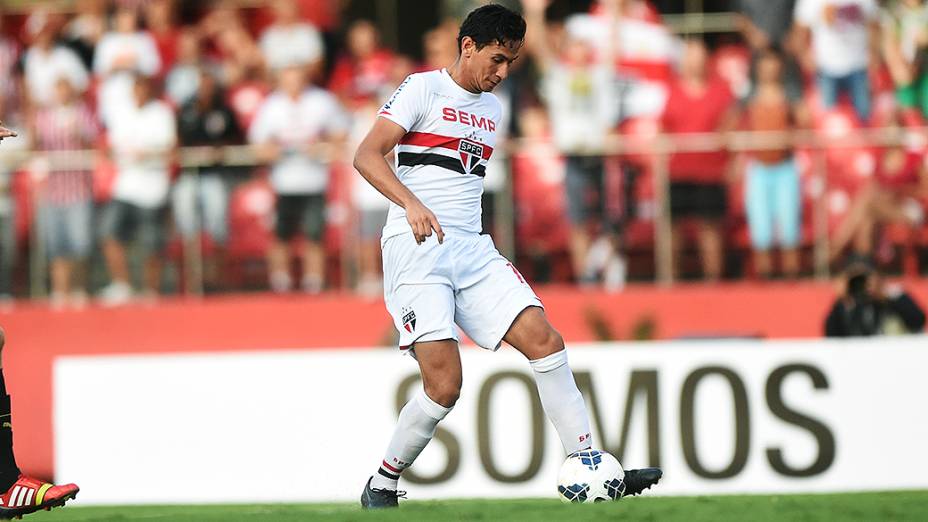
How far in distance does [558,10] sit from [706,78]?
1.80m

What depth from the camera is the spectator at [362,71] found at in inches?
568

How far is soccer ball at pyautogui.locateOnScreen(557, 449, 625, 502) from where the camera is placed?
778 cm

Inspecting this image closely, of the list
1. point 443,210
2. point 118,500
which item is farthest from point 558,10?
point 443,210

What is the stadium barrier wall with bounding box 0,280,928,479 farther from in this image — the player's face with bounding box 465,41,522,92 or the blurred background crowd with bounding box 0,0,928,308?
the player's face with bounding box 465,41,522,92

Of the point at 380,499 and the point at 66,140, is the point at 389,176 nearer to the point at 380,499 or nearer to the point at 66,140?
the point at 380,499

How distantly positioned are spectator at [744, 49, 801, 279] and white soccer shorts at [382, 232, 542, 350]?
5625 mm

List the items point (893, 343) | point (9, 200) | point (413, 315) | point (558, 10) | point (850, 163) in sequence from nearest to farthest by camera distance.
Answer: point (413, 315)
point (893, 343)
point (850, 163)
point (9, 200)
point (558, 10)

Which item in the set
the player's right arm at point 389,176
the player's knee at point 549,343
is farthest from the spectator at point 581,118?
the player's right arm at point 389,176

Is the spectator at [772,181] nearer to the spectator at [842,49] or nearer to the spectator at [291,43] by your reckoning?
the spectator at [842,49]

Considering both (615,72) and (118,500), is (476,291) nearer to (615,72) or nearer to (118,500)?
(118,500)

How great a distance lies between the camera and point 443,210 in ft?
25.8

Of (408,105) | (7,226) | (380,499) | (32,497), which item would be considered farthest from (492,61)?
(7,226)

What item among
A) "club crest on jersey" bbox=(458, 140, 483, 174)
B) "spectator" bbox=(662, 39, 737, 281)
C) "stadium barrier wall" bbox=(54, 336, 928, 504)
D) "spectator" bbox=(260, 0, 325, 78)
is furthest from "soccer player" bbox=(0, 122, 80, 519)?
"spectator" bbox=(260, 0, 325, 78)

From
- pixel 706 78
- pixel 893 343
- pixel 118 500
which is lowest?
pixel 118 500
